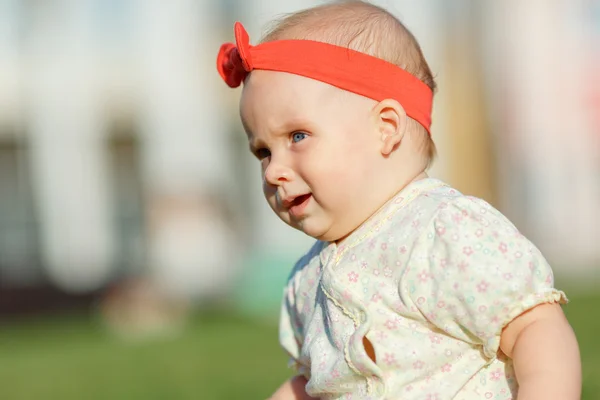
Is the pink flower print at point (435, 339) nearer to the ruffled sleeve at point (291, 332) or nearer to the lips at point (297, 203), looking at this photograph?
the lips at point (297, 203)

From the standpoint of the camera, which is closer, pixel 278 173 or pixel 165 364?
pixel 278 173

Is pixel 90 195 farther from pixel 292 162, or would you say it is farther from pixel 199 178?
pixel 292 162

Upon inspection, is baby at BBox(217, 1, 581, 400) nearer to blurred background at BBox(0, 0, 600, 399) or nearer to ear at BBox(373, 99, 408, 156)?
ear at BBox(373, 99, 408, 156)

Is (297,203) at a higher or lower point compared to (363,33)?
lower

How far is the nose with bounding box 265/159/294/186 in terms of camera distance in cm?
274

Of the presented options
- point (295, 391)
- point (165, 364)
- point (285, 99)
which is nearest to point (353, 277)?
point (285, 99)

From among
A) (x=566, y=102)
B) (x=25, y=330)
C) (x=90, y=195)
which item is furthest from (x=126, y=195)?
(x=566, y=102)

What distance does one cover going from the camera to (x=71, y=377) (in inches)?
307

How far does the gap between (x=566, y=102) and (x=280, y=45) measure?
23.9 metres

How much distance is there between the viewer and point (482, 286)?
2.46 meters

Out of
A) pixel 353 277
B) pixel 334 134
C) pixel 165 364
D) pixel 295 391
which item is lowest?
pixel 165 364

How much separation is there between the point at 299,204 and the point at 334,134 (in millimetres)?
213

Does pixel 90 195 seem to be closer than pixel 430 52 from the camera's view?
Yes

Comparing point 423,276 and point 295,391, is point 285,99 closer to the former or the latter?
point 423,276
